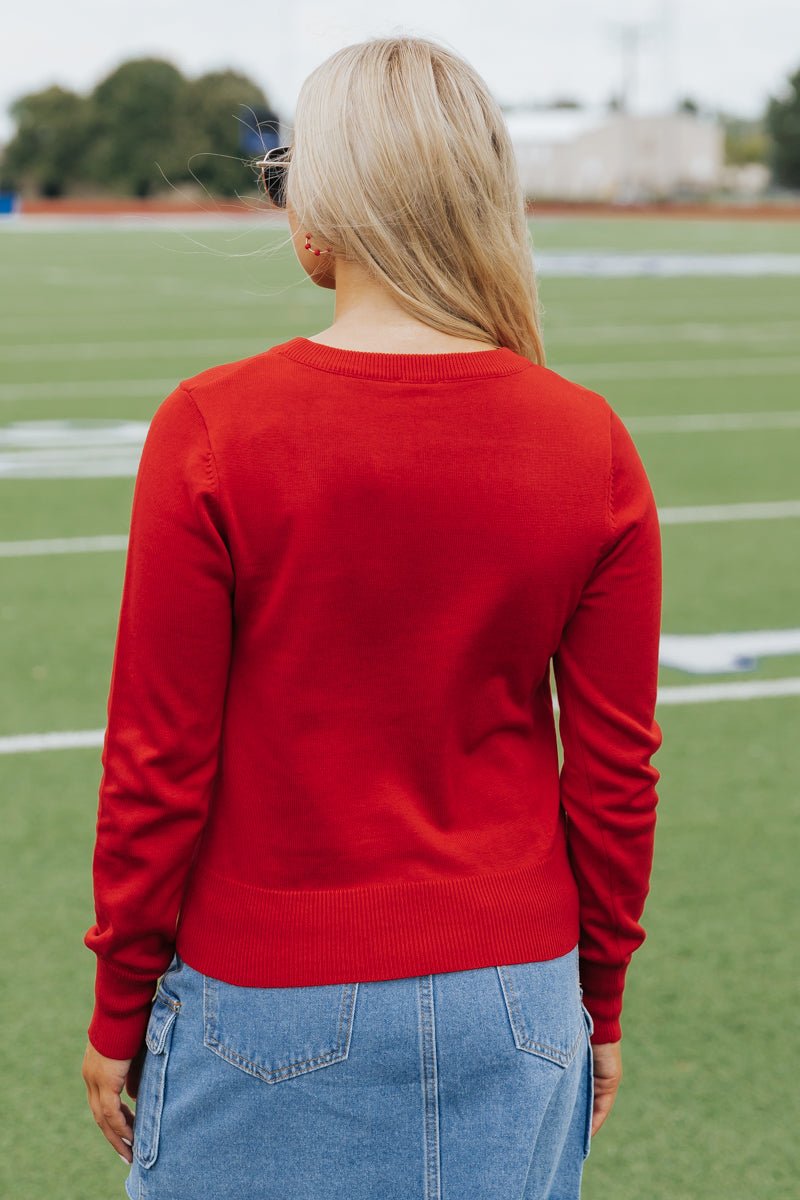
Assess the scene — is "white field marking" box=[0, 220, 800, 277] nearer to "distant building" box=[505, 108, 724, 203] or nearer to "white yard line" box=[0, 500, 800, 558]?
"white yard line" box=[0, 500, 800, 558]

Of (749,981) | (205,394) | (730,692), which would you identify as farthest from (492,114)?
(730,692)

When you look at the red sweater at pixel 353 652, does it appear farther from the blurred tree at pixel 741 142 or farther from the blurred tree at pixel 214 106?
the blurred tree at pixel 741 142

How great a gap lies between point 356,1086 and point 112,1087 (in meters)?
0.33

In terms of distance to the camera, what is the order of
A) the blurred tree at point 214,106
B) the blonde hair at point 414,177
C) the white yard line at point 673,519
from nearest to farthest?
the blonde hair at point 414,177
the white yard line at point 673,519
the blurred tree at point 214,106

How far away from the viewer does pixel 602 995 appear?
1.89 metres

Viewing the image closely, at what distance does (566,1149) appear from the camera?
1832 millimetres

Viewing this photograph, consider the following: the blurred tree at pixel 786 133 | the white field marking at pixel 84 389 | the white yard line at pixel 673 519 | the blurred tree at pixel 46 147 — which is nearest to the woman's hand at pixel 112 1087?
the white yard line at pixel 673 519

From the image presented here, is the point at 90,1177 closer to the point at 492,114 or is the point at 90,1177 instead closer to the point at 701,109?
the point at 492,114

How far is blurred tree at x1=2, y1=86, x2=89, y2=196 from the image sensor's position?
10219 centimetres

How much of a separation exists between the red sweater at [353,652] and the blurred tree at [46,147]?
10503cm

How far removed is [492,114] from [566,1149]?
1151 mm

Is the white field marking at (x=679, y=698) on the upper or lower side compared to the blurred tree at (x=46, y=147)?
upper

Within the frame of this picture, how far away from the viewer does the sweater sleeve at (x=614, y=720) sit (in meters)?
1.69

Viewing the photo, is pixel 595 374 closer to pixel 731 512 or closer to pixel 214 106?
pixel 731 512
